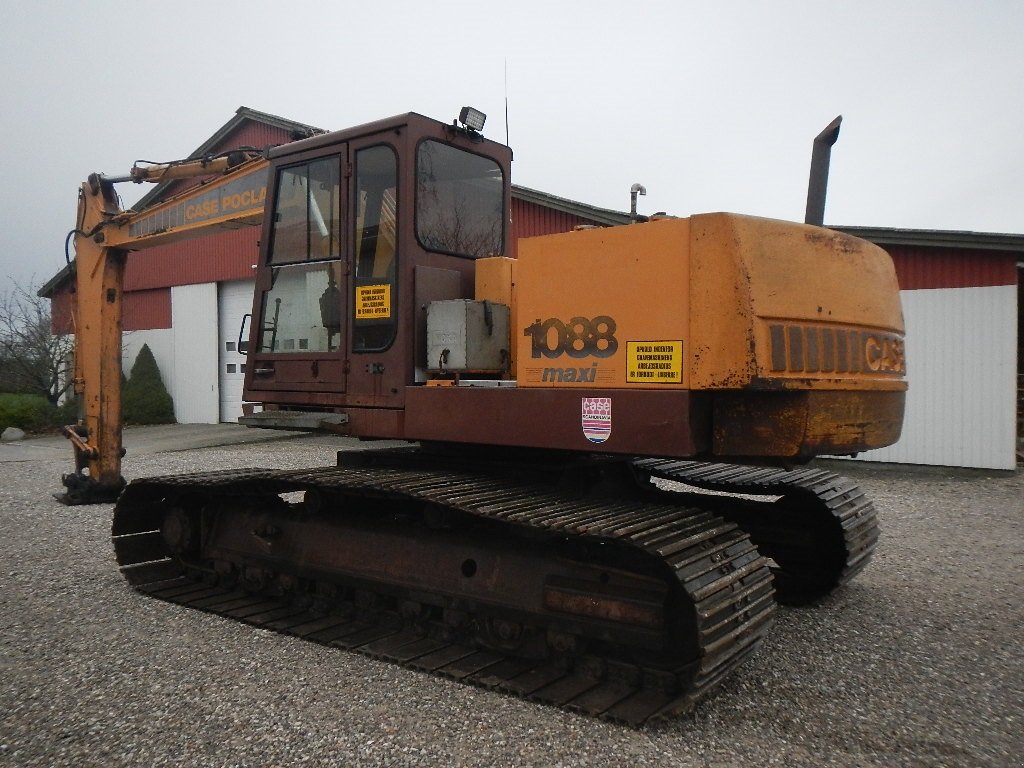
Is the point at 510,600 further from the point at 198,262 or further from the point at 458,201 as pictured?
the point at 198,262

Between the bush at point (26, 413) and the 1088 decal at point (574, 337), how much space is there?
18801 mm

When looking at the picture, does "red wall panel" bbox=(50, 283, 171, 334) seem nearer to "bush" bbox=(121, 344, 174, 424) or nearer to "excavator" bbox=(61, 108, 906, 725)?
"bush" bbox=(121, 344, 174, 424)

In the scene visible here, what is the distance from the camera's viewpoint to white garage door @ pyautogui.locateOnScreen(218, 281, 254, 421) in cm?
1869

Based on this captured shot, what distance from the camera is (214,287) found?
1912cm

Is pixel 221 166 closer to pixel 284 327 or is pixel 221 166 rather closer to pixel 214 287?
pixel 284 327

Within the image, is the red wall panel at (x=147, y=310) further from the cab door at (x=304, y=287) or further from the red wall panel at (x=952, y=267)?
the cab door at (x=304, y=287)

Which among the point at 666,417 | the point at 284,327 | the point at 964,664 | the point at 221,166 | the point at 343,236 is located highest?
the point at 221,166

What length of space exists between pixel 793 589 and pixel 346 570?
2.84 m

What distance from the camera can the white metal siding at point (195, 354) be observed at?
19203 millimetres

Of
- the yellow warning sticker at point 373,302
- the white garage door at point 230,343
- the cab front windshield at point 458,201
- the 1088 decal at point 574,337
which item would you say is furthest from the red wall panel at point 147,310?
the 1088 decal at point 574,337

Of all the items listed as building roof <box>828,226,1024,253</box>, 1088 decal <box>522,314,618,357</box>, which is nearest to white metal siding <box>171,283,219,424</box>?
building roof <box>828,226,1024,253</box>

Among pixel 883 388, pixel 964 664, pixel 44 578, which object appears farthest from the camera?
pixel 44 578

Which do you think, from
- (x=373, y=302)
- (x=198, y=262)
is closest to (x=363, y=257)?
(x=373, y=302)

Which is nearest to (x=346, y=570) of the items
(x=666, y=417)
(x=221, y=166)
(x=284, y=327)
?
(x=284, y=327)
